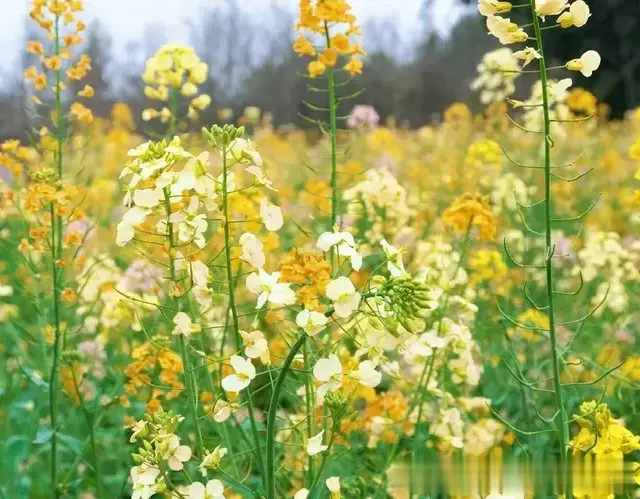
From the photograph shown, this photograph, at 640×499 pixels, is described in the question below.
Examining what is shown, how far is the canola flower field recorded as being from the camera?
1.27m

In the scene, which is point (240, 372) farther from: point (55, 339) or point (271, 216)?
point (55, 339)

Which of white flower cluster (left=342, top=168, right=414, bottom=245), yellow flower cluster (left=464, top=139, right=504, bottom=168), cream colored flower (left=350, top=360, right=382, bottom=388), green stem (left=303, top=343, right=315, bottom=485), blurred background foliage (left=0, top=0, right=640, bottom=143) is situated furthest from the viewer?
blurred background foliage (left=0, top=0, right=640, bottom=143)

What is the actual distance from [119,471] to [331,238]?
5.49 ft

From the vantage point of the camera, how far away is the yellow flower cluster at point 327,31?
1.89m

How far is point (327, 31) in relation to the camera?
1.94 metres

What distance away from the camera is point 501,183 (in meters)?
4.08

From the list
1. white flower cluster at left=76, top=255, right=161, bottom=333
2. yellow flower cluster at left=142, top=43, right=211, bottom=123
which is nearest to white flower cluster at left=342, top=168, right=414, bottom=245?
yellow flower cluster at left=142, top=43, right=211, bottom=123

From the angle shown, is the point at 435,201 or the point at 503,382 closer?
the point at 503,382

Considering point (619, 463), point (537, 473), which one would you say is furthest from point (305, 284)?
point (619, 463)

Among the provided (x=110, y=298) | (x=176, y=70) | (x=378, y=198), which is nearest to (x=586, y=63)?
(x=378, y=198)

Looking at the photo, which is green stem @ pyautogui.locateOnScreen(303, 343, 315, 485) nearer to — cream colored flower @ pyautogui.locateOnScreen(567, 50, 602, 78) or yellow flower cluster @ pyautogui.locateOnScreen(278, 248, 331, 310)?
yellow flower cluster @ pyautogui.locateOnScreen(278, 248, 331, 310)

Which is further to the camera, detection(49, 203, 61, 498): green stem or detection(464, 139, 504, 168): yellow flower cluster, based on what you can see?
detection(464, 139, 504, 168): yellow flower cluster

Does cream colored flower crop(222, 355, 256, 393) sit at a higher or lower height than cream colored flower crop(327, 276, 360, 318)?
lower

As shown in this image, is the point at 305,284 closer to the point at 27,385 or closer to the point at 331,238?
the point at 331,238
